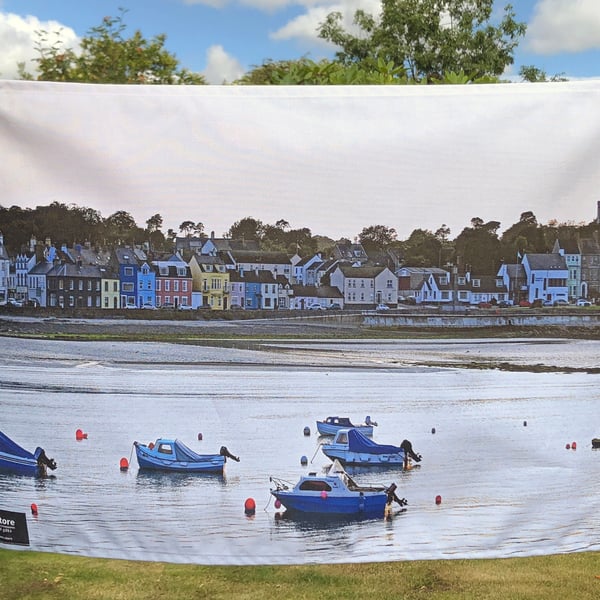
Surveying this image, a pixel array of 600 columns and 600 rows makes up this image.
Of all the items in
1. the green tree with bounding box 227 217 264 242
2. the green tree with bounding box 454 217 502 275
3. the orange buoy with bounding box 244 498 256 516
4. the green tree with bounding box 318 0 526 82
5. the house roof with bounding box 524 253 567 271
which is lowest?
the orange buoy with bounding box 244 498 256 516

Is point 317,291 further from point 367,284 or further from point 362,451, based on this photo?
point 362,451

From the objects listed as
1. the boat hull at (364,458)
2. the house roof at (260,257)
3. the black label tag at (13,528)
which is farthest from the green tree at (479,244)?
the black label tag at (13,528)

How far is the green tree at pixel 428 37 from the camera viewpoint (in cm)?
877

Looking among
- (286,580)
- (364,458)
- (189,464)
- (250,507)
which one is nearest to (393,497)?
(364,458)

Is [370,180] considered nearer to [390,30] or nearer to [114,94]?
[114,94]

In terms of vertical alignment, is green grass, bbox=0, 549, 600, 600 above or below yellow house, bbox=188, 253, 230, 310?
below

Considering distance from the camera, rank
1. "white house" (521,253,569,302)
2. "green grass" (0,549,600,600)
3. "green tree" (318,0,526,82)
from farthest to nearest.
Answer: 1. "green tree" (318,0,526,82)
2. "green grass" (0,549,600,600)
3. "white house" (521,253,569,302)

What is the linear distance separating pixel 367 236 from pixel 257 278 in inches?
19.4

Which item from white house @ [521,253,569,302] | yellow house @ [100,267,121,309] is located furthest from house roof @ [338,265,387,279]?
yellow house @ [100,267,121,309]

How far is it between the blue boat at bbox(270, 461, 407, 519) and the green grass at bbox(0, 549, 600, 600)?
472mm

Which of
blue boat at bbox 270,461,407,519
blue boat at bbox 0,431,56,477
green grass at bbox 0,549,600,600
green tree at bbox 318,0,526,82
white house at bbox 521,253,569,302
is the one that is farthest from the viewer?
green tree at bbox 318,0,526,82

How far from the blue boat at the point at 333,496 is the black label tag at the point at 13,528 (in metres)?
1.01

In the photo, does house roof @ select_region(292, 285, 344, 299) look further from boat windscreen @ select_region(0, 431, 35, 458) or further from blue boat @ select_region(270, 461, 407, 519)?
boat windscreen @ select_region(0, 431, 35, 458)

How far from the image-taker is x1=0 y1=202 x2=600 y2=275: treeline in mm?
3703
